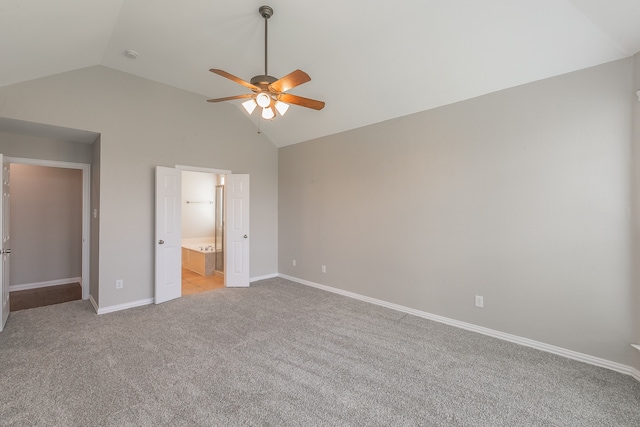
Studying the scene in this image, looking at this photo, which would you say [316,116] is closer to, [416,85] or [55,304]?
[416,85]

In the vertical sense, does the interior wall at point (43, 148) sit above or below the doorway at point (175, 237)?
above

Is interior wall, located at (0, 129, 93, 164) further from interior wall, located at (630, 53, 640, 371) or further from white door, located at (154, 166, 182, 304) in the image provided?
interior wall, located at (630, 53, 640, 371)

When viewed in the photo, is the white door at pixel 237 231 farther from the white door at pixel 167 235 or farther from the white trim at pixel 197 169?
the white door at pixel 167 235

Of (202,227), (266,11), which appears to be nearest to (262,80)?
(266,11)

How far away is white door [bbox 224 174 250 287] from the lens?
5.28 meters

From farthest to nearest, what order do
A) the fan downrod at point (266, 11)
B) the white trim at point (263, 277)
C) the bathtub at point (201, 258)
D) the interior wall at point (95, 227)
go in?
Result: the bathtub at point (201, 258) → the white trim at point (263, 277) → the interior wall at point (95, 227) → the fan downrod at point (266, 11)

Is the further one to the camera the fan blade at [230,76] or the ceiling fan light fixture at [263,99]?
the ceiling fan light fixture at [263,99]

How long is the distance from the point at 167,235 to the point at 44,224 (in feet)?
9.63

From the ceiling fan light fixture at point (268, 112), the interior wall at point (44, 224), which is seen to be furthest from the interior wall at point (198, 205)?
the ceiling fan light fixture at point (268, 112)

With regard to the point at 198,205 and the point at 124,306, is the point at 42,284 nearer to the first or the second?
the point at 124,306

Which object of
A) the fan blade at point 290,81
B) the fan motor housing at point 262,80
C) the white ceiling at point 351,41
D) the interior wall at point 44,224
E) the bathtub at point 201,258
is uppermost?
the white ceiling at point 351,41

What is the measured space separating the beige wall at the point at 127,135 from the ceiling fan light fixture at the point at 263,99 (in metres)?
2.70

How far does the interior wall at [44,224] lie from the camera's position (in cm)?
513

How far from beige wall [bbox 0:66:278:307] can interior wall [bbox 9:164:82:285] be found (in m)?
2.04
